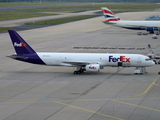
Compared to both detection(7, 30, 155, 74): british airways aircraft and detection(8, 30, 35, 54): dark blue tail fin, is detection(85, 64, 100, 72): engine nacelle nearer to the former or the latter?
detection(7, 30, 155, 74): british airways aircraft

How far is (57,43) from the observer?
83.9 meters

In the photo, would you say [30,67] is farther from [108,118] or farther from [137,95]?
[108,118]

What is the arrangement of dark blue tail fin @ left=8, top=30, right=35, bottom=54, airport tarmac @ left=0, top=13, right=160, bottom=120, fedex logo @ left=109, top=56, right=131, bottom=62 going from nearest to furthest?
airport tarmac @ left=0, top=13, right=160, bottom=120 → fedex logo @ left=109, top=56, right=131, bottom=62 → dark blue tail fin @ left=8, top=30, right=35, bottom=54

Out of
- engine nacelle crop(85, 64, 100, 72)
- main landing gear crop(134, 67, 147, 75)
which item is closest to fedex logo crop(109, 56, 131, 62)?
main landing gear crop(134, 67, 147, 75)

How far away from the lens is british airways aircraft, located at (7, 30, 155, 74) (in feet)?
157

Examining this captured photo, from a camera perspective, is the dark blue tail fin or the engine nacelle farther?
the dark blue tail fin

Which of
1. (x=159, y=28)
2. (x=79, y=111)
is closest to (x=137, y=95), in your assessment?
(x=79, y=111)

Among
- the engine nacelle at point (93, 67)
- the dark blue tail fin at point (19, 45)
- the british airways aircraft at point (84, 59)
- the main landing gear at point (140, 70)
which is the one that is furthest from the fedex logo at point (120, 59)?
the dark blue tail fin at point (19, 45)

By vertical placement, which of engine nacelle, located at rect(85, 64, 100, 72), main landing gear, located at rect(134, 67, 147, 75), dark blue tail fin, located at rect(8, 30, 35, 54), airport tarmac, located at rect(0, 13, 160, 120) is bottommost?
airport tarmac, located at rect(0, 13, 160, 120)

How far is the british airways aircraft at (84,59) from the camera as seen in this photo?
157 ft

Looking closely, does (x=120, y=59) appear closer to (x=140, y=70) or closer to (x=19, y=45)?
(x=140, y=70)

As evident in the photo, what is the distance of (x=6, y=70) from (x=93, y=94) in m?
19.5

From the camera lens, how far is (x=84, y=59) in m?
49.2

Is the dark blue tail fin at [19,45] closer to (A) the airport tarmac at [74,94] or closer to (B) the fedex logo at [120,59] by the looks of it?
(A) the airport tarmac at [74,94]
